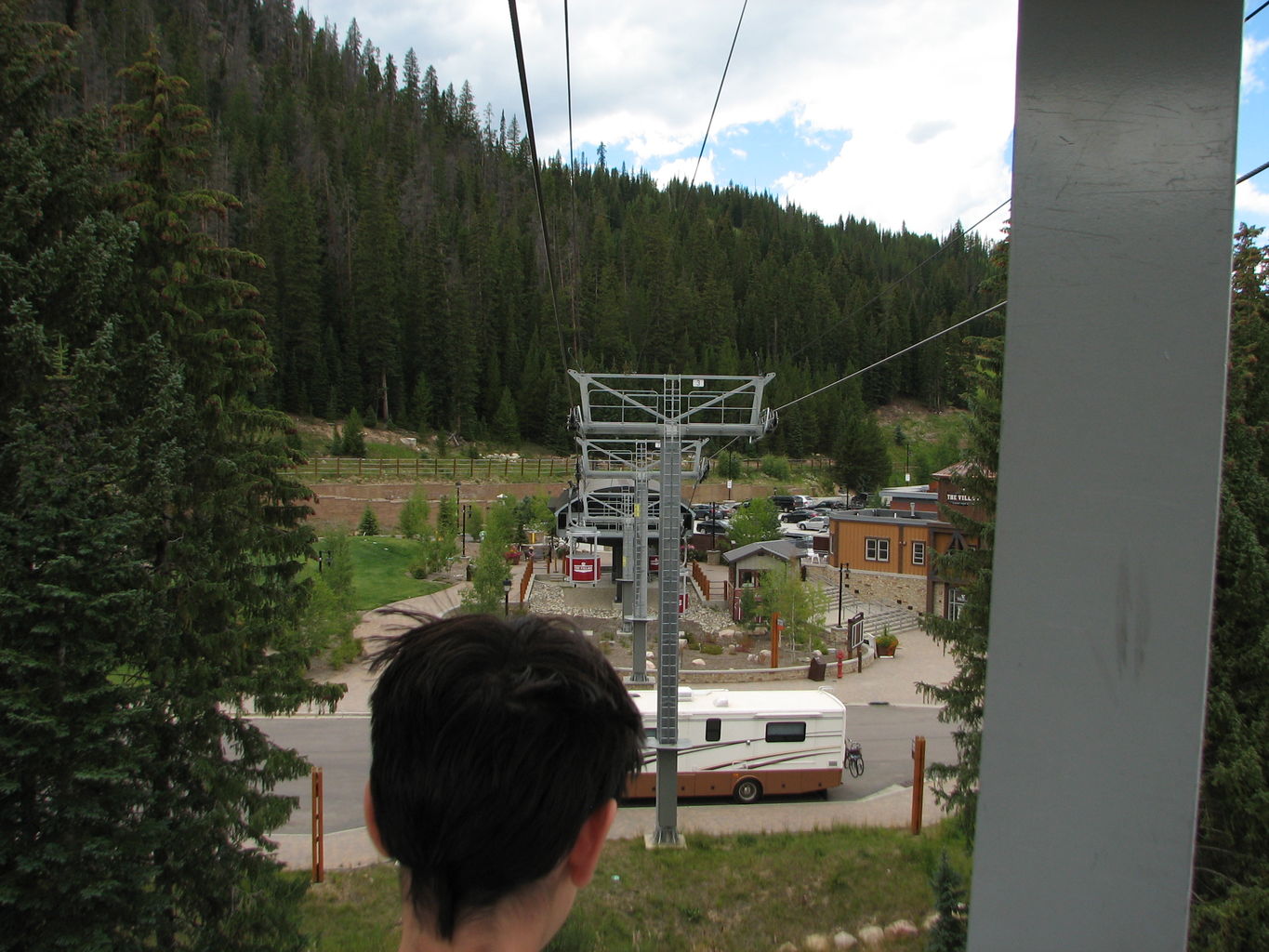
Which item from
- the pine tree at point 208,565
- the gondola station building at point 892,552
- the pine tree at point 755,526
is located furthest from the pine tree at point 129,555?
the pine tree at point 755,526

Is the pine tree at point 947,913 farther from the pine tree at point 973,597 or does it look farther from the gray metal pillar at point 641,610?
the gray metal pillar at point 641,610

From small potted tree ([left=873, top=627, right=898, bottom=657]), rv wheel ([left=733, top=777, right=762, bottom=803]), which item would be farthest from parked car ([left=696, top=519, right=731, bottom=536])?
rv wheel ([left=733, top=777, right=762, bottom=803])

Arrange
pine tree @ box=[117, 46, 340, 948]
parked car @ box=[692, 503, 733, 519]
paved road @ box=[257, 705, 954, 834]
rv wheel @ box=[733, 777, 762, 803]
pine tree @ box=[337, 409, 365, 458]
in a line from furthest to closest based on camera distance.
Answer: pine tree @ box=[337, 409, 365, 458] < parked car @ box=[692, 503, 733, 519] < rv wheel @ box=[733, 777, 762, 803] < paved road @ box=[257, 705, 954, 834] < pine tree @ box=[117, 46, 340, 948]

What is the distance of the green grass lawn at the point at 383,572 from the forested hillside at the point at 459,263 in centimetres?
2033

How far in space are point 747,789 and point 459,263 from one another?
7727 cm

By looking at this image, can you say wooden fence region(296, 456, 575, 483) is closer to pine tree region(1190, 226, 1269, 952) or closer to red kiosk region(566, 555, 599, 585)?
red kiosk region(566, 555, 599, 585)

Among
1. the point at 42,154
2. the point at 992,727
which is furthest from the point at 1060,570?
the point at 42,154

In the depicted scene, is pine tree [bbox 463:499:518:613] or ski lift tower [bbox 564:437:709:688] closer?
ski lift tower [bbox 564:437:709:688]

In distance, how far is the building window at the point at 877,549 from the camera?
27062mm

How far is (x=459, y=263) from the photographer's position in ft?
269

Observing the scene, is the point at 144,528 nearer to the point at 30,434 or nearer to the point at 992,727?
the point at 30,434

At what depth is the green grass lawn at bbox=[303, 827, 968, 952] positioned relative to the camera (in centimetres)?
785

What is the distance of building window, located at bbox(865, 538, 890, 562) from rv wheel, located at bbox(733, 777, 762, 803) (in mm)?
16250

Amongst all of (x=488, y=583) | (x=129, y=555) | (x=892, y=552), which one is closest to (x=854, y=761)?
(x=488, y=583)
